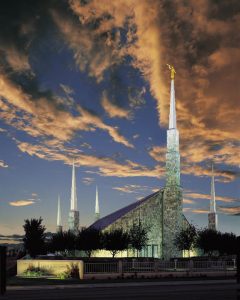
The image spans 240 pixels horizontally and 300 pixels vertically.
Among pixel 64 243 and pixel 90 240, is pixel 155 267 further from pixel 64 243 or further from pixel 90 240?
pixel 64 243

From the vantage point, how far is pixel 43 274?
4028 cm

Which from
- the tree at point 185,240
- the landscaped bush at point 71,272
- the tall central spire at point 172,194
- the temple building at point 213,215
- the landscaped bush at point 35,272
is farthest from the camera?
the temple building at point 213,215

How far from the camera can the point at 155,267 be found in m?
42.5

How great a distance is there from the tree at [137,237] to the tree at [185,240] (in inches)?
174

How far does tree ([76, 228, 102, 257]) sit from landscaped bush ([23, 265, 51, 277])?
28446 mm

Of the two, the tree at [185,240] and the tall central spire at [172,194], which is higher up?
the tall central spire at [172,194]

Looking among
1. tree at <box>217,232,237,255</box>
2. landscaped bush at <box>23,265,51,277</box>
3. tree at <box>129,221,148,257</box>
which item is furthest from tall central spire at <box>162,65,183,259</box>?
landscaped bush at <box>23,265,51,277</box>

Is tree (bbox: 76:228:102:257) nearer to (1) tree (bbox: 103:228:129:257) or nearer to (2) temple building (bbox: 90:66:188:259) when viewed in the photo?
(1) tree (bbox: 103:228:129:257)

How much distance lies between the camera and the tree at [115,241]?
2704 inches

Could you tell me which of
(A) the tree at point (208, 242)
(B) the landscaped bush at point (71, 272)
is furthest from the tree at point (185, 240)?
(B) the landscaped bush at point (71, 272)

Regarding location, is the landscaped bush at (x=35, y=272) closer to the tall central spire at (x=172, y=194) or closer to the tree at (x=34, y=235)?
the tree at (x=34, y=235)

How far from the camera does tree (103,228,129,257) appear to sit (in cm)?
6869

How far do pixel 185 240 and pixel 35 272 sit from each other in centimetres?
3450

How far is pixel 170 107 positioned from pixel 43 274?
3896 centimetres
